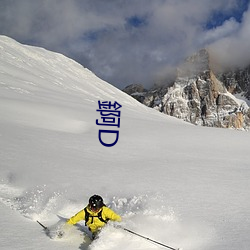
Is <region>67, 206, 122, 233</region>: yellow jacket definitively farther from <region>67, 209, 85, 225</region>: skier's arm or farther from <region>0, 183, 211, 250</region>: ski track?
<region>0, 183, 211, 250</region>: ski track

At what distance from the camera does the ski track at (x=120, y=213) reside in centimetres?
550

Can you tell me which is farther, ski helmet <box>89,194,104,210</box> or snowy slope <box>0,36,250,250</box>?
ski helmet <box>89,194,104,210</box>

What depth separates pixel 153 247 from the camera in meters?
5.31

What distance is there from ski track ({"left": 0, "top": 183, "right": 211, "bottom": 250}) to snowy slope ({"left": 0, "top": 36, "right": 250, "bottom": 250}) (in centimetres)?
2

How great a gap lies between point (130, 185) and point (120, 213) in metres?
1.54

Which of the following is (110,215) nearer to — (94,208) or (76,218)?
(94,208)

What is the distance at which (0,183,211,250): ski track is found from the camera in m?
5.50

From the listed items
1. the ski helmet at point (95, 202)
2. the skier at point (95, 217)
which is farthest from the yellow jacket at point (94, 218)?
the ski helmet at point (95, 202)

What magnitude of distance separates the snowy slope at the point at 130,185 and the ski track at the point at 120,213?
19 mm

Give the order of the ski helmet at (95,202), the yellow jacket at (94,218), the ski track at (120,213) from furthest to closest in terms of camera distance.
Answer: the yellow jacket at (94,218) < the ski helmet at (95,202) < the ski track at (120,213)

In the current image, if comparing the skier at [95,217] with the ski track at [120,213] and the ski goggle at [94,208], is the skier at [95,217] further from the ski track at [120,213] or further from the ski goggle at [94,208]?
the ski track at [120,213]

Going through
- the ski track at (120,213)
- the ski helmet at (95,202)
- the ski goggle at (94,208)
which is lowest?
the ski track at (120,213)

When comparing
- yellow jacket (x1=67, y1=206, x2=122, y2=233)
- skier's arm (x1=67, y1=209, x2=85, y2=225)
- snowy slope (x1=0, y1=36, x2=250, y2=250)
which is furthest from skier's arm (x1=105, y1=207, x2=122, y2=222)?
skier's arm (x1=67, y1=209, x2=85, y2=225)

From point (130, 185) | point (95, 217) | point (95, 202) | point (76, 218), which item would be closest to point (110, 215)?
point (95, 217)
